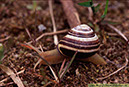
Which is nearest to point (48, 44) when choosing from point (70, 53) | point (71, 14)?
point (70, 53)

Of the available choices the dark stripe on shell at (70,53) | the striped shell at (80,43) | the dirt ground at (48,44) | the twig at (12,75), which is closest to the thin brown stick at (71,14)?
the dirt ground at (48,44)

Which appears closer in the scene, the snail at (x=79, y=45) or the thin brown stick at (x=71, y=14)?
the snail at (x=79, y=45)

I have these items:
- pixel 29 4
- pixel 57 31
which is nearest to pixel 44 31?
pixel 57 31

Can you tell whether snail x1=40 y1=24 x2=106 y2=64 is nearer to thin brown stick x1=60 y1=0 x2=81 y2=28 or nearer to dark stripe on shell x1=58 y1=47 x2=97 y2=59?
dark stripe on shell x1=58 y1=47 x2=97 y2=59

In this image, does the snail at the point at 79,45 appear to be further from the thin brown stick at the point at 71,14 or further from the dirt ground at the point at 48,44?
the thin brown stick at the point at 71,14

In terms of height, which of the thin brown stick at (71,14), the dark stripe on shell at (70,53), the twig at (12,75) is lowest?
the twig at (12,75)

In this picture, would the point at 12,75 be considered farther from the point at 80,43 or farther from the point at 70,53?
the point at 80,43
